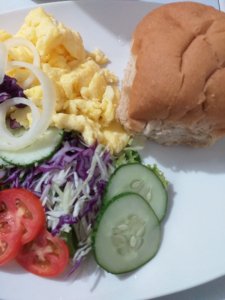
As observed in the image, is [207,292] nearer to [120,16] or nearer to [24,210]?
[24,210]

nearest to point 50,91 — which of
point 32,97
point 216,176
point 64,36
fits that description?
point 32,97

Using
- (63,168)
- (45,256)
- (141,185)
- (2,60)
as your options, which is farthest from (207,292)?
(2,60)

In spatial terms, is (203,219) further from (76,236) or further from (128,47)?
(128,47)

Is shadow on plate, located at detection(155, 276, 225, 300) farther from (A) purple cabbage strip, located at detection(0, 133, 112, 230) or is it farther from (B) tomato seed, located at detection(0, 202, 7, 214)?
(B) tomato seed, located at detection(0, 202, 7, 214)

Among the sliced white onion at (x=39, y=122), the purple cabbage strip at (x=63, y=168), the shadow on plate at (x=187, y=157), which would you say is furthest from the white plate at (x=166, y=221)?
the sliced white onion at (x=39, y=122)

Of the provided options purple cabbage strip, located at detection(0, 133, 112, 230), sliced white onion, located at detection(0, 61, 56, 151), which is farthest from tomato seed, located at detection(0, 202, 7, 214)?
sliced white onion, located at detection(0, 61, 56, 151)

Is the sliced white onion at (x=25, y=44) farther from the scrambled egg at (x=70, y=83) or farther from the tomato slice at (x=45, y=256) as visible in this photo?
the tomato slice at (x=45, y=256)
